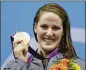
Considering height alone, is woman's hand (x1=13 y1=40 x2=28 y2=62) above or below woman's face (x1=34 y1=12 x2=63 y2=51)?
below

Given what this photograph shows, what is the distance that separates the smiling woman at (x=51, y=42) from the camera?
1.36 m

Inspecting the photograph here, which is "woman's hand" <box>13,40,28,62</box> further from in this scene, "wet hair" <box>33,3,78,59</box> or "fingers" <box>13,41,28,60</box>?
"wet hair" <box>33,3,78,59</box>

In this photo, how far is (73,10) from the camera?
1476 millimetres

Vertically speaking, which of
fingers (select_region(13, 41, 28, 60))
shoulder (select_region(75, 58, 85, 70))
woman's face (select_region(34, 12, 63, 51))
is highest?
woman's face (select_region(34, 12, 63, 51))

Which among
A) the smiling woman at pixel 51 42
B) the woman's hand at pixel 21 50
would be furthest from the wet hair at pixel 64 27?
the woman's hand at pixel 21 50

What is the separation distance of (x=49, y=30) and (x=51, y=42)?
0.24 feet

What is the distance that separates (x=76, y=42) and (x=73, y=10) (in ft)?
0.67

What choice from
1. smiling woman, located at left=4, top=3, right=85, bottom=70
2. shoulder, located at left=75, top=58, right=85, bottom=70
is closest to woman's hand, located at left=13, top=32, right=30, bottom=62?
smiling woman, located at left=4, top=3, right=85, bottom=70

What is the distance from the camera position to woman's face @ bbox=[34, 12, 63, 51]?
1.38m

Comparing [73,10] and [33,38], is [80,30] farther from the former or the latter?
[33,38]

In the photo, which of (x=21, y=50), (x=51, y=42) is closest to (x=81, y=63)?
(x=51, y=42)

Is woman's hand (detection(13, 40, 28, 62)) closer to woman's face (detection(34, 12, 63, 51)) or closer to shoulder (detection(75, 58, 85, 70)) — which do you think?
woman's face (detection(34, 12, 63, 51))

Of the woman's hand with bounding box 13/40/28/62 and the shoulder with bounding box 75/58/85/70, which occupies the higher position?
the woman's hand with bounding box 13/40/28/62

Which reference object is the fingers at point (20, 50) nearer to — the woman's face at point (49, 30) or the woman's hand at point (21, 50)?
the woman's hand at point (21, 50)
